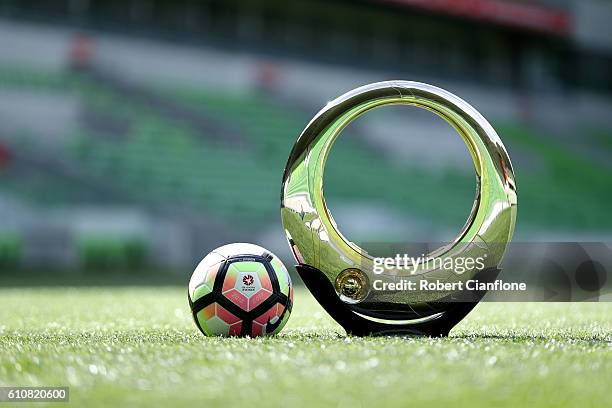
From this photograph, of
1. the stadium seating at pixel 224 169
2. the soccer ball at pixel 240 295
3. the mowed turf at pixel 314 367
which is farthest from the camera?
the stadium seating at pixel 224 169

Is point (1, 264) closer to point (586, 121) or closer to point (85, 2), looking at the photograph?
point (85, 2)

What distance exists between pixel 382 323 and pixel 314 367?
102 centimetres

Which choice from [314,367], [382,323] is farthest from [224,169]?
[314,367]

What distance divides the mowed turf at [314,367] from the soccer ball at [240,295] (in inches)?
4.7

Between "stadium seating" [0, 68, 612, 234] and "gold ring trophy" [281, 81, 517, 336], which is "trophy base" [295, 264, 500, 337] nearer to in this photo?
"gold ring trophy" [281, 81, 517, 336]

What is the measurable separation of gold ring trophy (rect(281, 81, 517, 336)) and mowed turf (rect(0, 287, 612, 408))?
166 millimetres

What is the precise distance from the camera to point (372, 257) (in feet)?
10.9

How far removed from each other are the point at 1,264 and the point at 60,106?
135 inches

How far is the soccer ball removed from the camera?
313cm

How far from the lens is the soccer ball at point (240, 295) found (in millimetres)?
3133

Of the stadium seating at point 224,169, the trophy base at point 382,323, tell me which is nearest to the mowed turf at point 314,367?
the trophy base at point 382,323

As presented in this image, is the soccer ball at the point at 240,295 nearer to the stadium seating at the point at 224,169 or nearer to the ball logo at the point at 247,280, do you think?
the ball logo at the point at 247,280

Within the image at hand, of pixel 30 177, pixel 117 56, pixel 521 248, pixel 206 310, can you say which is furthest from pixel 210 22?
pixel 206 310

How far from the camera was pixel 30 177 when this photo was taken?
11758mm
